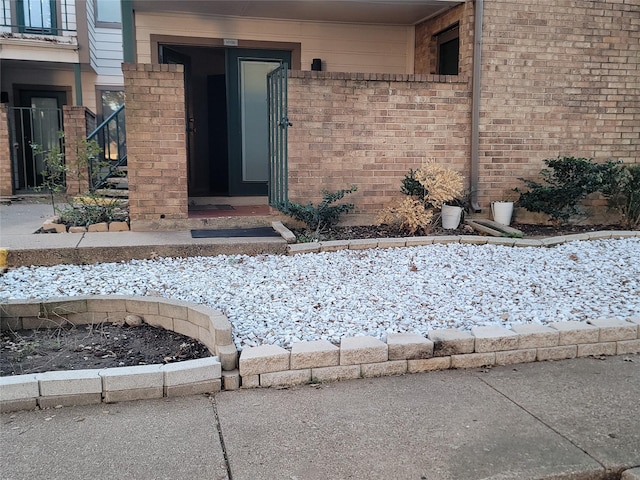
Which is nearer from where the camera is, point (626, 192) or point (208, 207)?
point (626, 192)

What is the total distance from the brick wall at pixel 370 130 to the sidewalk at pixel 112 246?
133 cm

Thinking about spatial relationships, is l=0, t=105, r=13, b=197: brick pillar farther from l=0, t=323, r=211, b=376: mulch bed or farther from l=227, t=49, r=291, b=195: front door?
l=0, t=323, r=211, b=376: mulch bed

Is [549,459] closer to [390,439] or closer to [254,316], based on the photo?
[390,439]

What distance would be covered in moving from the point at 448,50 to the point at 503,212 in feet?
9.36

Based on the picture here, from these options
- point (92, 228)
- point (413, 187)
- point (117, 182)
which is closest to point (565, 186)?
point (413, 187)

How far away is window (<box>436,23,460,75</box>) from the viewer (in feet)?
27.2

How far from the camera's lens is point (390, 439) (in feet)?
8.96

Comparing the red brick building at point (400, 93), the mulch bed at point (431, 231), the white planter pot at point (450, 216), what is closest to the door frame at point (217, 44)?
the red brick building at point (400, 93)

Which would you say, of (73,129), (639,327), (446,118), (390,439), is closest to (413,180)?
(446,118)

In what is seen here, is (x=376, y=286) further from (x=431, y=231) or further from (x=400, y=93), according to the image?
(x=400, y=93)

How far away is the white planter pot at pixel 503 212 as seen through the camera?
743 cm

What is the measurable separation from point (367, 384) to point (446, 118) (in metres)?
4.97

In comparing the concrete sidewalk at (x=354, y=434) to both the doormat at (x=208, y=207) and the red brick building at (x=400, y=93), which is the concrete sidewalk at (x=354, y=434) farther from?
the doormat at (x=208, y=207)

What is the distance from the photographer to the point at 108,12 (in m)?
13.7
